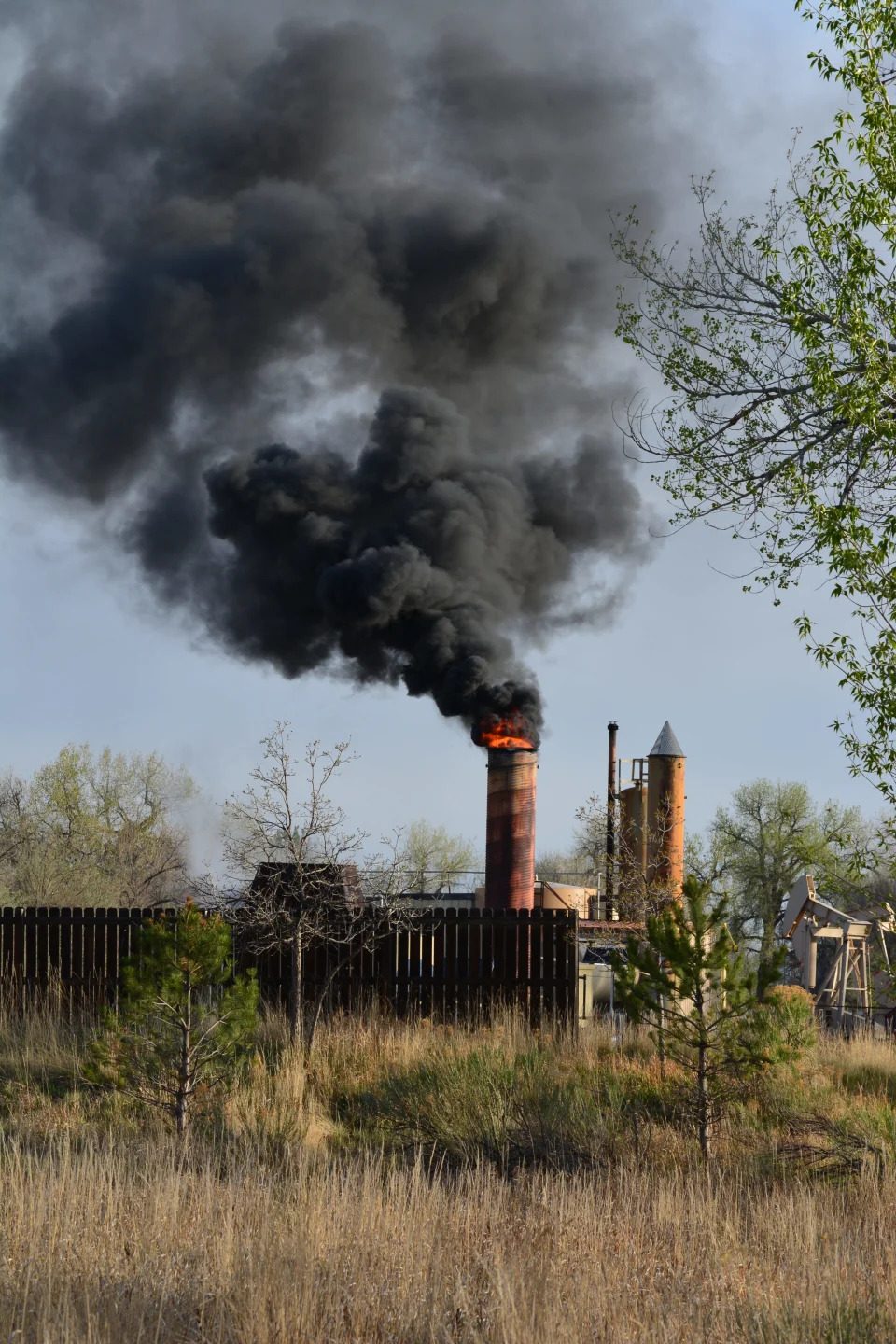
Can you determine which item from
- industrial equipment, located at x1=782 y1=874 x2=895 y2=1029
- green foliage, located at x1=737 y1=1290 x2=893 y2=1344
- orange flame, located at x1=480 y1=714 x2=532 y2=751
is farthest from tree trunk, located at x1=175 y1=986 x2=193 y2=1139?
industrial equipment, located at x1=782 y1=874 x2=895 y2=1029

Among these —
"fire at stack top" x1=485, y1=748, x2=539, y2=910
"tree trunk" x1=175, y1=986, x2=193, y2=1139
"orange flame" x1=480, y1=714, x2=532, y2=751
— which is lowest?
"tree trunk" x1=175, y1=986, x2=193, y2=1139

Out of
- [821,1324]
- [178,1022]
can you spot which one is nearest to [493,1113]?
[178,1022]

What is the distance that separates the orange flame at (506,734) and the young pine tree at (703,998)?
1444 centimetres

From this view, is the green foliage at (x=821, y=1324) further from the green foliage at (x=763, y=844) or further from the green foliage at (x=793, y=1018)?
the green foliage at (x=763, y=844)

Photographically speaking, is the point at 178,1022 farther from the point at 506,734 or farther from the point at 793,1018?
the point at 506,734

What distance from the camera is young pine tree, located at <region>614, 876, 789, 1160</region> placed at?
955 cm

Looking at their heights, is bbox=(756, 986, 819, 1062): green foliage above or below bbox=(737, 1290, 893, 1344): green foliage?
below

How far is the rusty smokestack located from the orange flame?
26.9 ft

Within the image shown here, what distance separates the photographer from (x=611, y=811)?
35875 millimetres

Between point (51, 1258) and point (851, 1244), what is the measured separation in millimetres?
3810

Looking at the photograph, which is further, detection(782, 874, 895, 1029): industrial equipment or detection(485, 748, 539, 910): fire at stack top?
detection(782, 874, 895, 1029): industrial equipment

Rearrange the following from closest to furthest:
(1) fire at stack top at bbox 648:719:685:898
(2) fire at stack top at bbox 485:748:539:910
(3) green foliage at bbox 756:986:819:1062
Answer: (3) green foliage at bbox 756:986:819:1062, (2) fire at stack top at bbox 485:748:539:910, (1) fire at stack top at bbox 648:719:685:898

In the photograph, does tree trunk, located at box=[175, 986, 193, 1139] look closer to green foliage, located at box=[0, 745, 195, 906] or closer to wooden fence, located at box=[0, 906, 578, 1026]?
wooden fence, located at box=[0, 906, 578, 1026]

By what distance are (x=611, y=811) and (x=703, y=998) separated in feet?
86.1
